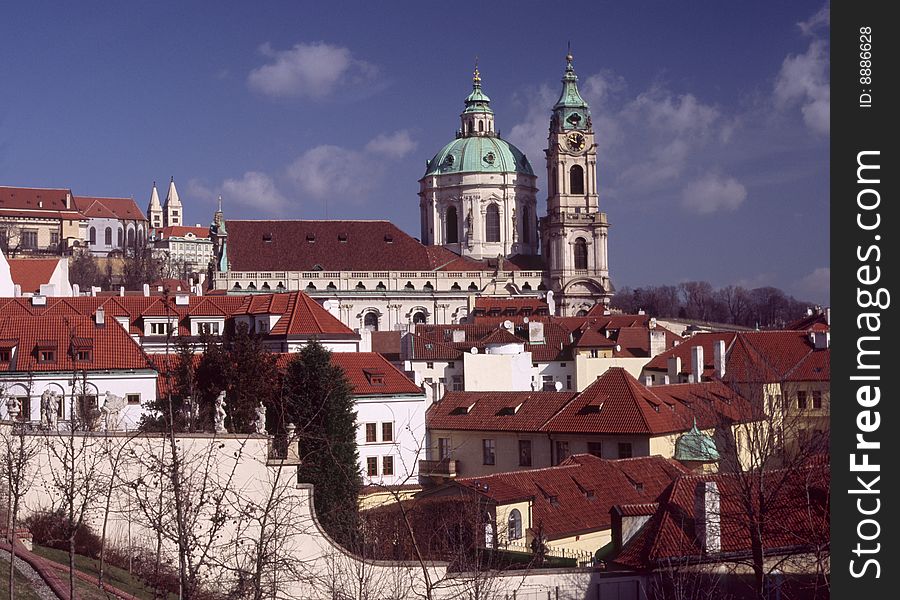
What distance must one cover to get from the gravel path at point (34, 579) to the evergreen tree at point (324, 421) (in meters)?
10.5

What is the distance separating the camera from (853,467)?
15508 millimetres

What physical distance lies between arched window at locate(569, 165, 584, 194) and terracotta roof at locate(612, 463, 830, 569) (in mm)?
111540

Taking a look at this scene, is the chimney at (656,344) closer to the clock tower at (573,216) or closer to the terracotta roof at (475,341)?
the terracotta roof at (475,341)

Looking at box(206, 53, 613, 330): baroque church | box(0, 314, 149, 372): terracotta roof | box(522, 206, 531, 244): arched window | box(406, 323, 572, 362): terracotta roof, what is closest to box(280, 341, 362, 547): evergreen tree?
box(0, 314, 149, 372): terracotta roof

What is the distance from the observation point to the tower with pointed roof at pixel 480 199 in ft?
463

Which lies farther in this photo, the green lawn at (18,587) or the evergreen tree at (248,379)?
the evergreen tree at (248,379)

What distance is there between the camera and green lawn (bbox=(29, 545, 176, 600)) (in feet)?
73.0

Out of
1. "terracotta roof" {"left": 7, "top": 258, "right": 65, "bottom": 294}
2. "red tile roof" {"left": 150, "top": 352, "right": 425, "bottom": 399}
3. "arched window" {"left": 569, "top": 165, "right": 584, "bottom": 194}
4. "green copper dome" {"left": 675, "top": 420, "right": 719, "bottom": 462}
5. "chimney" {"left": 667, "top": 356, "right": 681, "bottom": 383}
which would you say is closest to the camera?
"green copper dome" {"left": 675, "top": 420, "right": 719, "bottom": 462}

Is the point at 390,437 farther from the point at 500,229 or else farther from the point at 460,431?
the point at 500,229

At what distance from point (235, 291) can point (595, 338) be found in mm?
49927

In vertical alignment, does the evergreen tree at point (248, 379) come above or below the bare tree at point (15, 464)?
above

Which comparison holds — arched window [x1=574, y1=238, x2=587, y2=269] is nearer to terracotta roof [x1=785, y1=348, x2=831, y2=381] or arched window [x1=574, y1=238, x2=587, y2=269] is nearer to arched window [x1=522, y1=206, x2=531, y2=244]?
arched window [x1=522, y1=206, x2=531, y2=244]

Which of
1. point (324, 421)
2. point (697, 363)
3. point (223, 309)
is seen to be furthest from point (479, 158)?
point (324, 421)

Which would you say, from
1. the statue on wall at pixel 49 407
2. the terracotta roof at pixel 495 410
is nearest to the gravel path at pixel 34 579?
the statue on wall at pixel 49 407
